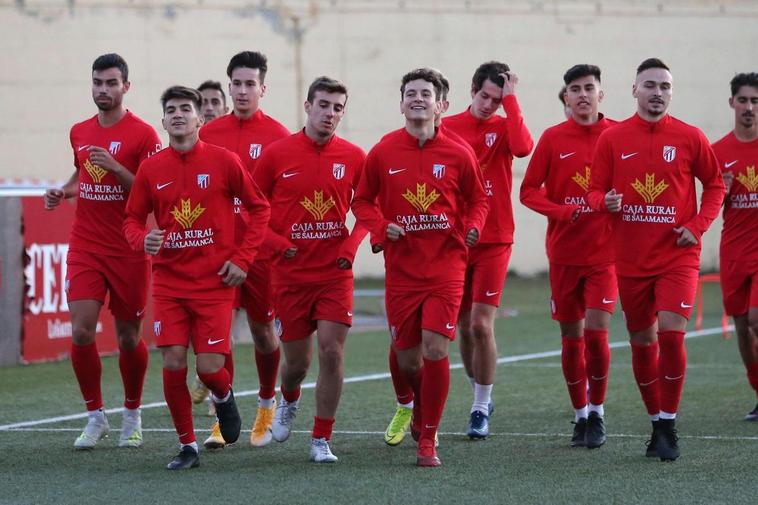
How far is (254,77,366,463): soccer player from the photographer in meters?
8.20

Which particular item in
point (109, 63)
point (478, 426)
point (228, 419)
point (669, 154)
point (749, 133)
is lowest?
point (478, 426)

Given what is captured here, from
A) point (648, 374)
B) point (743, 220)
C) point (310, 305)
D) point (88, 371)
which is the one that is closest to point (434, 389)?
point (310, 305)

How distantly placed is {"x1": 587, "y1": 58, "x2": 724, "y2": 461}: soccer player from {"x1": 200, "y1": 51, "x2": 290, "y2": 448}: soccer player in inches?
88.7

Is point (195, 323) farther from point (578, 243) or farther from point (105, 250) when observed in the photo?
point (578, 243)

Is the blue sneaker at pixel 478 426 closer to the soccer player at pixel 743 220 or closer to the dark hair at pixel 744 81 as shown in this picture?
the soccer player at pixel 743 220

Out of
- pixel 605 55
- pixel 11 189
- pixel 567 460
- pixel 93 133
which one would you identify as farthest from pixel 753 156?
pixel 605 55

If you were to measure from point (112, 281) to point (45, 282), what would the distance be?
5759 millimetres

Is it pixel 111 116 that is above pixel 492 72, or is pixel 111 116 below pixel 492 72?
below

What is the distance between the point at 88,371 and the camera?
891 cm

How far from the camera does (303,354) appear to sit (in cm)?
852

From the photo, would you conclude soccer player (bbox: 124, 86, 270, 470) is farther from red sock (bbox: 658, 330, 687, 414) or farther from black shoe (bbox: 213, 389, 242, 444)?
red sock (bbox: 658, 330, 687, 414)

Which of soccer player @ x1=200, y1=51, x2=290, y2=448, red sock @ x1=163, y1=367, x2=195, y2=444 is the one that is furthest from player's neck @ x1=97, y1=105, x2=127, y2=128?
red sock @ x1=163, y1=367, x2=195, y2=444

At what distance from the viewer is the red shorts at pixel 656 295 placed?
315 inches

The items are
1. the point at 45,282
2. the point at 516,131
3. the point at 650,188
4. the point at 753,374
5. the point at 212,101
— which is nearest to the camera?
the point at 650,188
